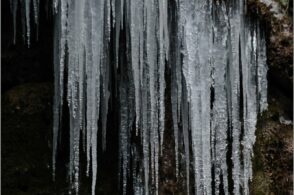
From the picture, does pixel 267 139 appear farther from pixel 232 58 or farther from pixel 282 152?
pixel 232 58

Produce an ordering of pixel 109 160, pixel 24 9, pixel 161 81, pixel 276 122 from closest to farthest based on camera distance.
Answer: pixel 161 81, pixel 24 9, pixel 109 160, pixel 276 122

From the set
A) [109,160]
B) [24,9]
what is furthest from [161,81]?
[24,9]

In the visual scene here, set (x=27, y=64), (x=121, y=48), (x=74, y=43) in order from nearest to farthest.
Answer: (x=74, y=43), (x=121, y=48), (x=27, y=64)

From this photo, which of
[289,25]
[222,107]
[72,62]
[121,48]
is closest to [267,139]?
[222,107]

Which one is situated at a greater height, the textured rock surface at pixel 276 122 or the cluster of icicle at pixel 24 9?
the cluster of icicle at pixel 24 9

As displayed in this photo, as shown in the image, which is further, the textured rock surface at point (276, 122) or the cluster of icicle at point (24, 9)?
the textured rock surface at point (276, 122)

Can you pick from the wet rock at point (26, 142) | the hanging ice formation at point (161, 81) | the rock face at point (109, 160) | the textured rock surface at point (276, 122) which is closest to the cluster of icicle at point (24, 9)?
the hanging ice formation at point (161, 81)

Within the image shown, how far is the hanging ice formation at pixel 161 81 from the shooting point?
4.03m

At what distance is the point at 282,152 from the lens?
4668 millimetres

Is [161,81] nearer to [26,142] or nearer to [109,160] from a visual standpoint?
[109,160]

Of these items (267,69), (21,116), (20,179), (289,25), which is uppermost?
(289,25)

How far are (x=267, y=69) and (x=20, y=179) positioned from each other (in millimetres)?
1804

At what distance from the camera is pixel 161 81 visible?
4.16 meters

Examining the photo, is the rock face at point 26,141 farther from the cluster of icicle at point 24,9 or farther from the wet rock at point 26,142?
the cluster of icicle at point 24,9
